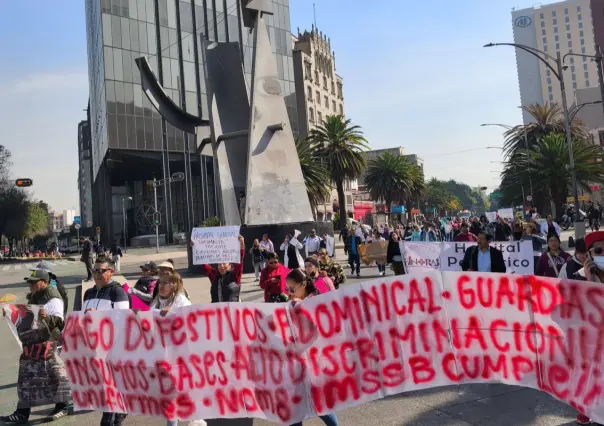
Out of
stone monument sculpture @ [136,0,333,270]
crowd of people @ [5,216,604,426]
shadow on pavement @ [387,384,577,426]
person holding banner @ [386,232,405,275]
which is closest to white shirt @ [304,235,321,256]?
stone monument sculpture @ [136,0,333,270]

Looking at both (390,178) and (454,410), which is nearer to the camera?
(454,410)

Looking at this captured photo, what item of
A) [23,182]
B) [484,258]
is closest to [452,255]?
[484,258]

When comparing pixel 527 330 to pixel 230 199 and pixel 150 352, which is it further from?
pixel 230 199

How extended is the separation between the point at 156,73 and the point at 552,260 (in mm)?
48239

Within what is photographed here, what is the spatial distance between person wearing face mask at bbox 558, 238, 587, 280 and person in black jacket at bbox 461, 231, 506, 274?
5.47 feet

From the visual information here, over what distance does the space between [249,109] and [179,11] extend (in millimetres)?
36726

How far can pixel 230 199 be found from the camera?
20516 millimetres

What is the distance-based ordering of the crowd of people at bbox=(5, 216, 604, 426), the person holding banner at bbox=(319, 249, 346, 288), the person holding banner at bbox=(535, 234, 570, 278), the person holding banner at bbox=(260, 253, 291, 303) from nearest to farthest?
the crowd of people at bbox=(5, 216, 604, 426)
the person holding banner at bbox=(535, 234, 570, 278)
the person holding banner at bbox=(260, 253, 291, 303)
the person holding banner at bbox=(319, 249, 346, 288)

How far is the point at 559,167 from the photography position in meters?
42.2

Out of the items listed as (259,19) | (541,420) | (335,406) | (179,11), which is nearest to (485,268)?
(541,420)

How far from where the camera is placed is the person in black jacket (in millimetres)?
7305

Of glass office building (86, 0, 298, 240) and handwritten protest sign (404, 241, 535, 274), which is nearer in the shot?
handwritten protest sign (404, 241, 535, 274)

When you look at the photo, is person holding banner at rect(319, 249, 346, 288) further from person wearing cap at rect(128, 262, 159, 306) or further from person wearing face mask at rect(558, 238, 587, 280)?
person wearing face mask at rect(558, 238, 587, 280)

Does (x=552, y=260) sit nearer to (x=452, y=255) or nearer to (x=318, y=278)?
(x=452, y=255)
